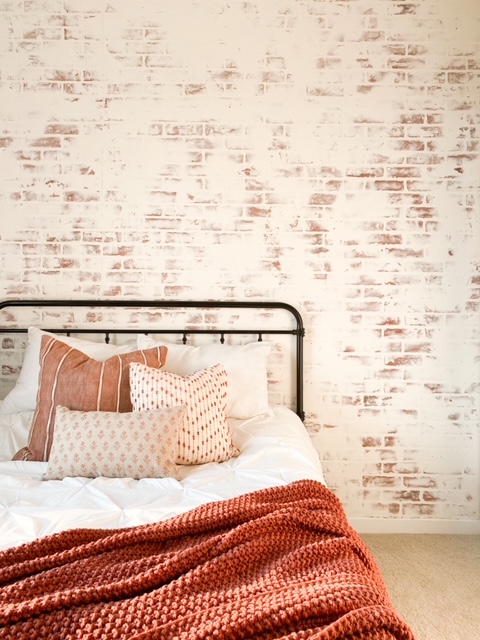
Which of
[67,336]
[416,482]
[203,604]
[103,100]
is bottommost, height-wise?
[416,482]

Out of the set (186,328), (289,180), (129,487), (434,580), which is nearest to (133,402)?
(129,487)

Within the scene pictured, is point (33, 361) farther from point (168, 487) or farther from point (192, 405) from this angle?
point (168, 487)

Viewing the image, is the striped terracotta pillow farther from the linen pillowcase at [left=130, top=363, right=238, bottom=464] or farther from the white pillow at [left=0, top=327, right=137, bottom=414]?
the white pillow at [left=0, top=327, right=137, bottom=414]

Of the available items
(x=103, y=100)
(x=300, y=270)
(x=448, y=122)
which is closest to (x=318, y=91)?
(x=448, y=122)

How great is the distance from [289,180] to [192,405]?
1.17 m

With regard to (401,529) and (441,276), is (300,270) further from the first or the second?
(401,529)

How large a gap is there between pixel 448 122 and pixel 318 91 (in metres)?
0.60

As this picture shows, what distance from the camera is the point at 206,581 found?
110 cm

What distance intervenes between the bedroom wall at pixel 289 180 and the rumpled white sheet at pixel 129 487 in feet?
2.24

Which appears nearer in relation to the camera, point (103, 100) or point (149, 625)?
point (149, 625)

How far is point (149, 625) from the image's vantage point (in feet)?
3.15

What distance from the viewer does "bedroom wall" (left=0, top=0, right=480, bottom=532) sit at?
257 centimetres

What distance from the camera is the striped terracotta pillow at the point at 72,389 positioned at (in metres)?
1.98

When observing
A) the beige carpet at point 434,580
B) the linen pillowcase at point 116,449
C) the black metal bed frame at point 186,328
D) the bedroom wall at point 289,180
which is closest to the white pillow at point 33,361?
the black metal bed frame at point 186,328
